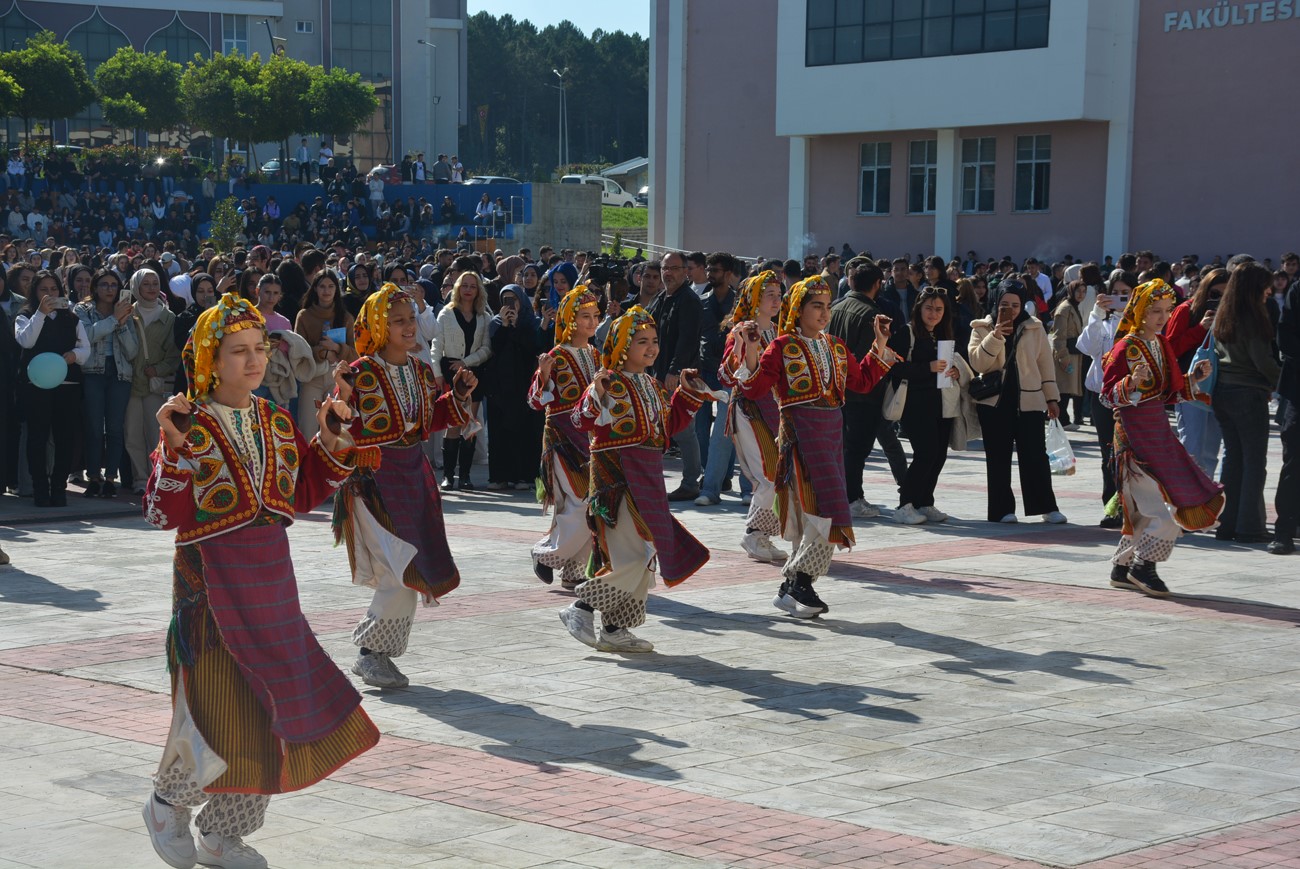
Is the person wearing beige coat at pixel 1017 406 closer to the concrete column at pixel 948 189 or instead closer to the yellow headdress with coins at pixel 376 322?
the yellow headdress with coins at pixel 376 322

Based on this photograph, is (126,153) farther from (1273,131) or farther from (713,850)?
(713,850)

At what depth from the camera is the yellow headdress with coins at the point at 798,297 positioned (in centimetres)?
Answer: 964

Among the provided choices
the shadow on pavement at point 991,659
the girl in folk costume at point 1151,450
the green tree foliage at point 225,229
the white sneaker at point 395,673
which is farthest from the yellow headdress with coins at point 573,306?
the green tree foliage at point 225,229

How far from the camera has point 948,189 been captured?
4256 centimetres

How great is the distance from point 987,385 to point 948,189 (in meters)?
29.7

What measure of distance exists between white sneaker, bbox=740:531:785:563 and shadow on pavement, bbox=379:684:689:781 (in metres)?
4.13

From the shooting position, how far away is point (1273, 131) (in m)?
36.6

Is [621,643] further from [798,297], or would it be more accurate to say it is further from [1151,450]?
[1151,450]

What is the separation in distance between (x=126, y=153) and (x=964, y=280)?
42.5 meters

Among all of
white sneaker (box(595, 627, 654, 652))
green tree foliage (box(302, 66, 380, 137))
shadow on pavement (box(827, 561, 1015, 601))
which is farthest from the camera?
green tree foliage (box(302, 66, 380, 137))

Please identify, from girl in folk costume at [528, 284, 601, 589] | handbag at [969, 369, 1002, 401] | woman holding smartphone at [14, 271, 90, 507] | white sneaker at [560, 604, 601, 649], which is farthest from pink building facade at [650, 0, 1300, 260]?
white sneaker at [560, 604, 601, 649]

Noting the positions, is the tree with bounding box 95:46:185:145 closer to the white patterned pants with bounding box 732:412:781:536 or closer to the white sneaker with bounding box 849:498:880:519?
the white sneaker with bounding box 849:498:880:519

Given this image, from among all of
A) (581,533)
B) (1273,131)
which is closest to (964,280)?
(581,533)

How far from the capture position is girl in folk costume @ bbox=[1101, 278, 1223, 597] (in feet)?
33.6
